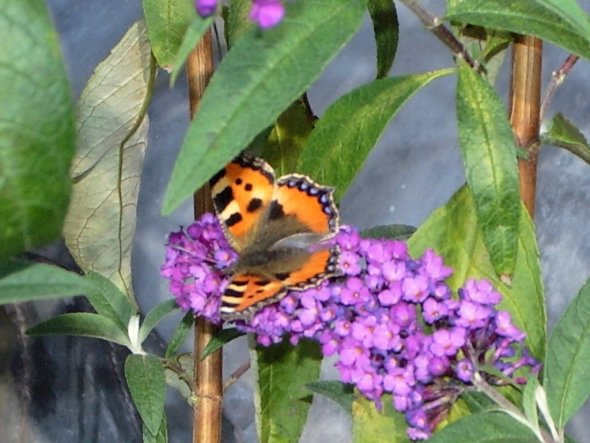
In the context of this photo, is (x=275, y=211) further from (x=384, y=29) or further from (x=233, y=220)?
(x=384, y=29)

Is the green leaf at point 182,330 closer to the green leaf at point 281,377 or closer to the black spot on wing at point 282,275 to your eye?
the green leaf at point 281,377

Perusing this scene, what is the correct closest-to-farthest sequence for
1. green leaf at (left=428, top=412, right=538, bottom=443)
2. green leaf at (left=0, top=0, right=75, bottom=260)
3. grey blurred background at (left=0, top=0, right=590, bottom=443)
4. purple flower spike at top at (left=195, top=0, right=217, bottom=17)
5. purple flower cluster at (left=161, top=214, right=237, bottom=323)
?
green leaf at (left=0, top=0, right=75, bottom=260), purple flower spike at top at (left=195, top=0, right=217, bottom=17), green leaf at (left=428, top=412, right=538, bottom=443), purple flower cluster at (left=161, top=214, right=237, bottom=323), grey blurred background at (left=0, top=0, right=590, bottom=443)

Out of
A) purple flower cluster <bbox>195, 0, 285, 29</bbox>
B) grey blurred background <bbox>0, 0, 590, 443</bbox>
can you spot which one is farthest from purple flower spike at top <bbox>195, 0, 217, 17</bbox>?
grey blurred background <bbox>0, 0, 590, 443</bbox>

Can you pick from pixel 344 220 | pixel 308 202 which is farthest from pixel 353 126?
pixel 344 220

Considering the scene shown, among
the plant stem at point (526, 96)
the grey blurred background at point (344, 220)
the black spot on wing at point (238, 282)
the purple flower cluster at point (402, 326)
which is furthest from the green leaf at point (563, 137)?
the grey blurred background at point (344, 220)

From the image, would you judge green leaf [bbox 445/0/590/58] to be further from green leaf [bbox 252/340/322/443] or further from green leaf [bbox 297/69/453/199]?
green leaf [bbox 252/340/322/443]

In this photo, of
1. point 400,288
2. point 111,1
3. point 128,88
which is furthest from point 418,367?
point 111,1

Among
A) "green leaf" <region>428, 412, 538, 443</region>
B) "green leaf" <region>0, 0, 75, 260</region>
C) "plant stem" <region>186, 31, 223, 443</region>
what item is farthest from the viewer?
"plant stem" <region>186, 31, 223, 443</region>

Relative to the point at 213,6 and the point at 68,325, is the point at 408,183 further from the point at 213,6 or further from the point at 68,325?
the point at 213,6
